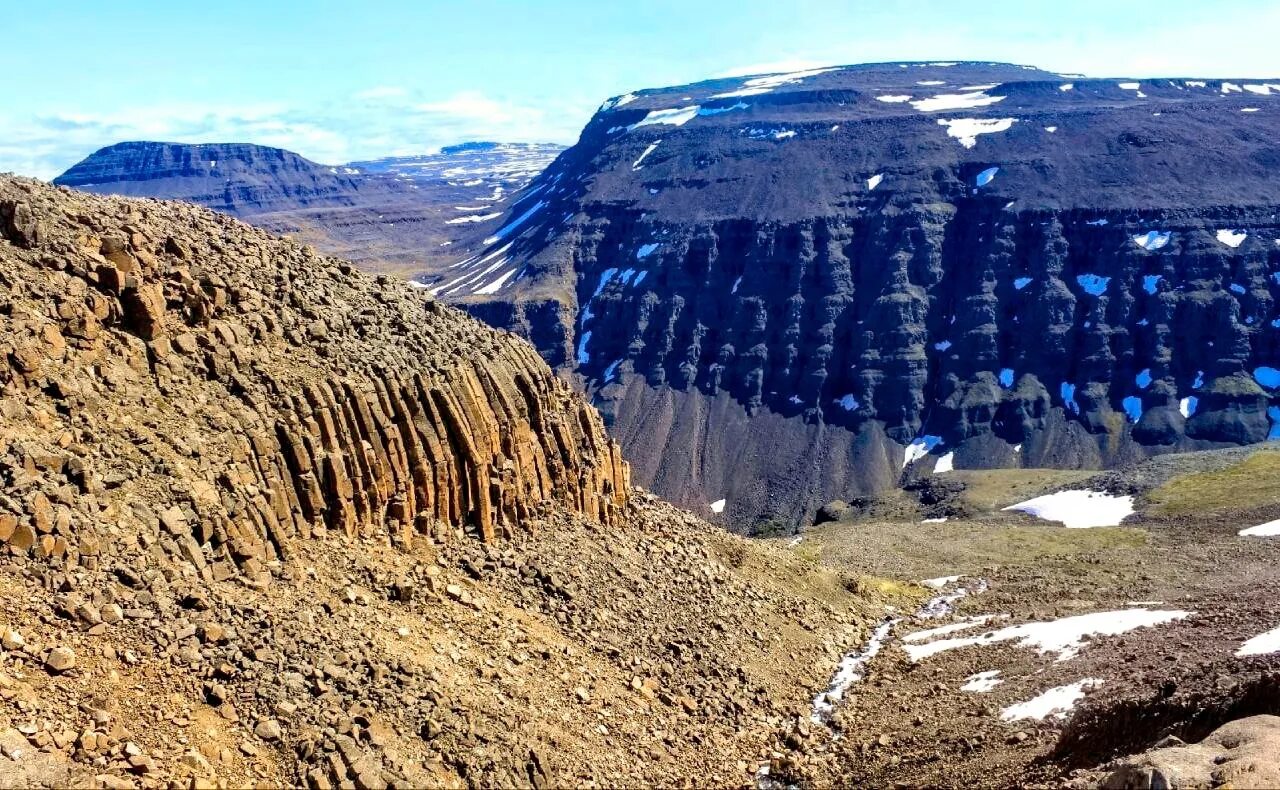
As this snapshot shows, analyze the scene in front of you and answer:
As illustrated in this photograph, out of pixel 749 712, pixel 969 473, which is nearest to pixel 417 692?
pixel 749 712

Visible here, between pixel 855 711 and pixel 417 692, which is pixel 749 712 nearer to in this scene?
pixel 855 711

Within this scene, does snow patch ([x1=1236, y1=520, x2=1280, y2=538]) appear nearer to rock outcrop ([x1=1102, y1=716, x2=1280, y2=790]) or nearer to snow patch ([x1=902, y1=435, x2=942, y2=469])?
rock outcrop ([x1=1102, y1=716, x2=1280, y2=790])

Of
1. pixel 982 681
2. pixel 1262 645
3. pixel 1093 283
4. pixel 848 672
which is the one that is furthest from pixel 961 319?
pixel 1262 645

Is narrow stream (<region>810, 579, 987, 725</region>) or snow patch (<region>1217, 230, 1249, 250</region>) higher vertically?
snow patch (<region>1217, 230, 1249, 250</region>)

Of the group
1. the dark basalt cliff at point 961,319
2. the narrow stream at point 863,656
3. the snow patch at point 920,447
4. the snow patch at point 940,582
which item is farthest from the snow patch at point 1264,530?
the snow patch at point 920,447

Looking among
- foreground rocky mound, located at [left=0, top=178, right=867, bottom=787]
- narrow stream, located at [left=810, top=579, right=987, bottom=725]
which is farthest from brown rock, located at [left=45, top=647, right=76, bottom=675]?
narrow stream, located at [left=810, top=579, right=987, bottom=725]

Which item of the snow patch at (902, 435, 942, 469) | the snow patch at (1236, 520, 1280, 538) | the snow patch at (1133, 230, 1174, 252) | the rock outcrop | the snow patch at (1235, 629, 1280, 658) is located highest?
the snow patch at (1133, 230, 1174, 252)

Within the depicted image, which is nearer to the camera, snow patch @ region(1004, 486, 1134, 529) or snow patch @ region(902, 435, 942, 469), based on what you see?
snow patch @ region(1004, 486, 1134, 529)

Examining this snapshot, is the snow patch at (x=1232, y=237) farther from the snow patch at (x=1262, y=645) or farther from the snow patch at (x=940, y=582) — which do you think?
the snow patch at (x=1262, y=645)

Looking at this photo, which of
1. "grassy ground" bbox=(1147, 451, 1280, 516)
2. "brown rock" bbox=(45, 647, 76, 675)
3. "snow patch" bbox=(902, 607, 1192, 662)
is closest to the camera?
"brown rock" bbox=(45, 647, 76, 675)
